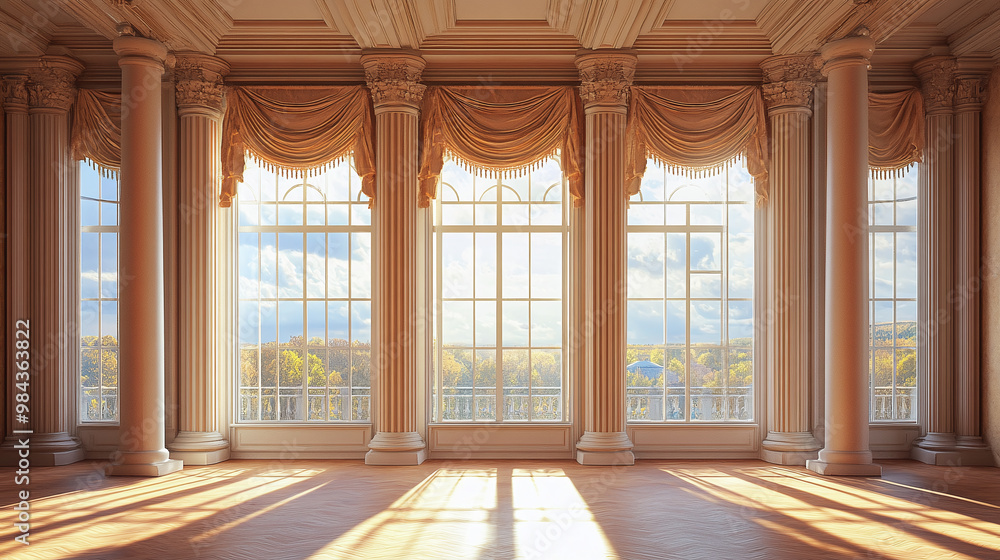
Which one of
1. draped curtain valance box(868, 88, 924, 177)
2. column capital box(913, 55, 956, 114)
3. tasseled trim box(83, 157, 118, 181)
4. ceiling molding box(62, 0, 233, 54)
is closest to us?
ceiling molding box(62, 0, 233, 54)

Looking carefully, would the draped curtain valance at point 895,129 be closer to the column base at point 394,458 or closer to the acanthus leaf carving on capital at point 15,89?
the column base at point 394,458

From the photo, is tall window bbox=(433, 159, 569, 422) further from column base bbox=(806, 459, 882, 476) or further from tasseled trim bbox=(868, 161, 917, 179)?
tasseled trim bbox=(868, 161, 917, 179)

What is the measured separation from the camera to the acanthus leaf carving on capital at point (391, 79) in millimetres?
6805

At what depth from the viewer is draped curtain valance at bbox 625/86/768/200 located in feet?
23.0

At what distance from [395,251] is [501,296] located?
131 cm

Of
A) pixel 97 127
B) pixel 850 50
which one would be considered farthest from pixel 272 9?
pixel 850 50

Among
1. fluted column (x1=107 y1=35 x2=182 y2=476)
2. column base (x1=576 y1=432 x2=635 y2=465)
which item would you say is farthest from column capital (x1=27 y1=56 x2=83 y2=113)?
column base (x1=576 y1=432 x2=635 y2=465)

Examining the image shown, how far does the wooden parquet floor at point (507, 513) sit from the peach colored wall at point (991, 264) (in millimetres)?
628

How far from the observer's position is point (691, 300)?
7363 mm

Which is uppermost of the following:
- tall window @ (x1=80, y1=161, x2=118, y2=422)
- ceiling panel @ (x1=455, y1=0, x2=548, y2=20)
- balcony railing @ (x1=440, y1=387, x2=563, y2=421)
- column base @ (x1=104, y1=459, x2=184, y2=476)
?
ceiling panel @ (x1=455, y1=0, x2=548, y2=20)

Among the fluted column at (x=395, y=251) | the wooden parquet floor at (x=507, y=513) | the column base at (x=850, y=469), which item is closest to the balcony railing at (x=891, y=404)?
the wooden parquet floor at (x=507, y=513)

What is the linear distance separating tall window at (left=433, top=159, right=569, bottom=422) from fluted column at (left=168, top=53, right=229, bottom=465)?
2.36m

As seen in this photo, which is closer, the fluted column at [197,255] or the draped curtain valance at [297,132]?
the fluted column at [197,255]

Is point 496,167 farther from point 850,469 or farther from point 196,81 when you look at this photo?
point 850,469
